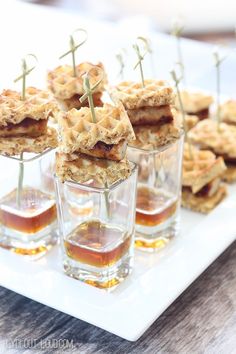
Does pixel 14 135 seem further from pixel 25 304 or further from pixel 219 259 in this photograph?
pixel 219 259

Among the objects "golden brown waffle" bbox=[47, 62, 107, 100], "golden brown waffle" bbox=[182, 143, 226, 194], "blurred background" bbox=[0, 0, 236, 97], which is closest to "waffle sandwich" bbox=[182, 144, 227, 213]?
"golden brown waffle" bbox=[182, 143, 226, 194]

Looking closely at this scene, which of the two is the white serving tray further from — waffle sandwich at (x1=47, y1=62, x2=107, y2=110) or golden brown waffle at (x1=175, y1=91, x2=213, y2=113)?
golden brown waffle at (x1=175, y1=91, x2=213, y2=113)

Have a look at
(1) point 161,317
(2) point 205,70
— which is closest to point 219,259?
(1) point 161,317

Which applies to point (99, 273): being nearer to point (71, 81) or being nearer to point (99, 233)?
point (99, 233)

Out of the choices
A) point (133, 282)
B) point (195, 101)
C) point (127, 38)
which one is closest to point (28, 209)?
point (133, 282)

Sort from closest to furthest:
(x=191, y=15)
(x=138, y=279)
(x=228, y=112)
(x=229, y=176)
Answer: (x=138, y=279)
(x=229, y=176)
(x=228, y=112)
(x=191, y=15)

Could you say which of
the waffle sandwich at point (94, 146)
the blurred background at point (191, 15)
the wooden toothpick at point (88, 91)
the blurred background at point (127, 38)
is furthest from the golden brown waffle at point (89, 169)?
Result: the blurred background at point (191, 15)
